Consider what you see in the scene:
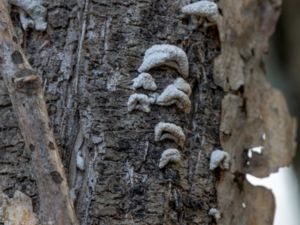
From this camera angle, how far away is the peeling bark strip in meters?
1.06

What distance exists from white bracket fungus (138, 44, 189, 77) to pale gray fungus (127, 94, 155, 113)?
0.15 feet

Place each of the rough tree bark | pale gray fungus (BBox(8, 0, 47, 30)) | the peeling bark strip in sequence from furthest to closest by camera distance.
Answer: pale gray fungus (BBox(8, 0, 47, 30)) < the rough tree bark < the peeling bark strip

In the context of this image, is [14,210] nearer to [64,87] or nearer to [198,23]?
[64,87]

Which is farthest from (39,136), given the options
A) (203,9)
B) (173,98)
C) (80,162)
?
(203,9)

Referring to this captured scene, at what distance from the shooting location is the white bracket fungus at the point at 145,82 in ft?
4.06

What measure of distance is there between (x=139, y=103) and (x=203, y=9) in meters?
0.20

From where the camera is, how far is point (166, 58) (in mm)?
1252

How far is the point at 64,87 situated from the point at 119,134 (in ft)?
0.39

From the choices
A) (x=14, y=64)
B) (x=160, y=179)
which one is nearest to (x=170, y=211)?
(x=160, y=179)

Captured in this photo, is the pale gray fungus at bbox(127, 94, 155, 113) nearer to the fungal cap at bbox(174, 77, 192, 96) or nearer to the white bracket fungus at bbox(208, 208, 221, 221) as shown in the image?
the fungal cap at bbox(174, 77, 192, 96)

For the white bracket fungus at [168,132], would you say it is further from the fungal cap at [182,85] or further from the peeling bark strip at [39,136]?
the peeling bark strip at [39,136]

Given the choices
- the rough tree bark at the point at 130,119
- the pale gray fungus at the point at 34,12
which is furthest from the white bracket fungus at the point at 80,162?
the pale gray fungus at the point at 34,12

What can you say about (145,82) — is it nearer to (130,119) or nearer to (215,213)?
(130,119)

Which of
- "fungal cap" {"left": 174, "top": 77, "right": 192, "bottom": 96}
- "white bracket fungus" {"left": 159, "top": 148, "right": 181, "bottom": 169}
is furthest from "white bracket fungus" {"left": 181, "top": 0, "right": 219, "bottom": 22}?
"white bracket fungus" {"left": 159, "top": 148, "right": 181, "bottom": 169}
